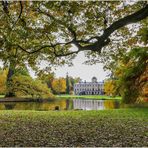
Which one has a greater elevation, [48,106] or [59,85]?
[59,85]

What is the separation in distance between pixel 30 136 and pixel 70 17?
244 inches

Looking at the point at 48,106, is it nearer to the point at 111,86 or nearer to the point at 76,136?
the point at 76,136

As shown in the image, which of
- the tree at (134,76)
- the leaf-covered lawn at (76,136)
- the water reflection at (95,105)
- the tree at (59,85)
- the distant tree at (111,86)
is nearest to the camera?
the leaf-covered lawn at (76,136)

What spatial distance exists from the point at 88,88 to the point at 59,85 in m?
66.8

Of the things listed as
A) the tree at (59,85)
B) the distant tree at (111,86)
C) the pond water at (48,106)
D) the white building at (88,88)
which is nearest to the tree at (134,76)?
the distant tree at (111,86)

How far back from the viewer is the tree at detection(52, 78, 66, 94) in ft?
347

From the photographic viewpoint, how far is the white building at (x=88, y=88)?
545 feet

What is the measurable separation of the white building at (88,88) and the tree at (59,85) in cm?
4997

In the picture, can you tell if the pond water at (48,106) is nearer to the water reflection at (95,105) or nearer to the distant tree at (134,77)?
the water reflection at (95,105)

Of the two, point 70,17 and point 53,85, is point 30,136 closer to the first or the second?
point 70,17

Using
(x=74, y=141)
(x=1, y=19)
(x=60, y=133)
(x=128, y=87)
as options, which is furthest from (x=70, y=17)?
(x=128, y=87)

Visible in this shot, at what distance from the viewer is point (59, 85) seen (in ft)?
364

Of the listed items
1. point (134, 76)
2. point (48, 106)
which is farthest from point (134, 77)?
point (48, 106)

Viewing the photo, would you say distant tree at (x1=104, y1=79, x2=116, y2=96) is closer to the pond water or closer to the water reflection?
the water reflection
